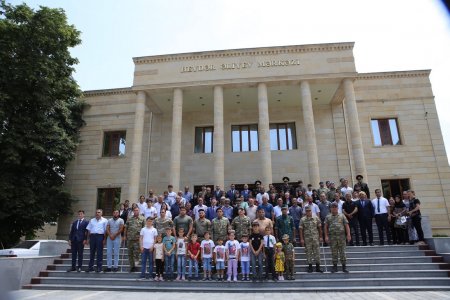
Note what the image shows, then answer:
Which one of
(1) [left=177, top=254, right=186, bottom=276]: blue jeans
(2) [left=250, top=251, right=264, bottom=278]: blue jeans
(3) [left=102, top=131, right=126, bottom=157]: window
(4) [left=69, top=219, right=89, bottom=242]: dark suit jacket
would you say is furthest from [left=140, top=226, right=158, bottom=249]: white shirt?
(3) [left=102, top=131, right=126, bottom=157]: window

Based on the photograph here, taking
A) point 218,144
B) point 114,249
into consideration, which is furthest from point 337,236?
point 218,144

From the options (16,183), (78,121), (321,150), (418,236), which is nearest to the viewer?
(418,236)

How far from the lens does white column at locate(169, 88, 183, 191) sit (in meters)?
19.1

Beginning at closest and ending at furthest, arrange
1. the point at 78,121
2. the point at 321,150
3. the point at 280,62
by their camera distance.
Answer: the point at 280,62, the point at 321,150, the point at 78,121

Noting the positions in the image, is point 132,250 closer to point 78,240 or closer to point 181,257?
point 78,240

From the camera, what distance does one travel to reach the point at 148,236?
10578mm

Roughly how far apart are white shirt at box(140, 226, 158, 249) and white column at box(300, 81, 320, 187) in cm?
1028

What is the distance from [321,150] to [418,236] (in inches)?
421

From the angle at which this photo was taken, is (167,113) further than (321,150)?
Yes

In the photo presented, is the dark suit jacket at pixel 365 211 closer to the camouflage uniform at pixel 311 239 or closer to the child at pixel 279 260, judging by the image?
the camouflage uniform at pixel 311 239

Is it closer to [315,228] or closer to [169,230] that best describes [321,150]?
[315,228]

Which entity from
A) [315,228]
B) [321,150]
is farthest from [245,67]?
[315,228]

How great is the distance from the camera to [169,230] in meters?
10.6

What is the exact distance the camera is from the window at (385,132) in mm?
21844
